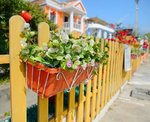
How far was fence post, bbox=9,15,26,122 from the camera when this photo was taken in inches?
58.9

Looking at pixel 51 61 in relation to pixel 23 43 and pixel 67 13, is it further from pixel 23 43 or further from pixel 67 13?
pixel 67 13

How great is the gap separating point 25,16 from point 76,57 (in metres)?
0.59

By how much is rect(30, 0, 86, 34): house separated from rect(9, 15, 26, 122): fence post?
2248 centimetres

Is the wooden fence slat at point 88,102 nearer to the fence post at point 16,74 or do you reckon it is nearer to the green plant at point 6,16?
the fence post at point 16,74

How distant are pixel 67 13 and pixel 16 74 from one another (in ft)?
87.9

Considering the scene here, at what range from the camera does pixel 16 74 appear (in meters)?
1.57

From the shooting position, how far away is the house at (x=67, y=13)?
2432 cm

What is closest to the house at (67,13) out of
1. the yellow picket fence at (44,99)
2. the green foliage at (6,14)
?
the green foliage at (6,14)

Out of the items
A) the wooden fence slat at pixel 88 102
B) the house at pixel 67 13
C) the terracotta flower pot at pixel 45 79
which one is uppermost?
the house at pixel 67 13

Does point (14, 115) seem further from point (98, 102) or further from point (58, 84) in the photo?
point (98, 102)

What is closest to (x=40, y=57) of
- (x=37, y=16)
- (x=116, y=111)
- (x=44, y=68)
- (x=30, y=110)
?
(x=44, y=68)

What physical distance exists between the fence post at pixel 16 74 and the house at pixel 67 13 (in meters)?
22.5

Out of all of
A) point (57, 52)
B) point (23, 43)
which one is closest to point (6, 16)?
point (23, 43)

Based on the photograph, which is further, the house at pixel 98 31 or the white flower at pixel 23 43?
the house at pixel 98 31
